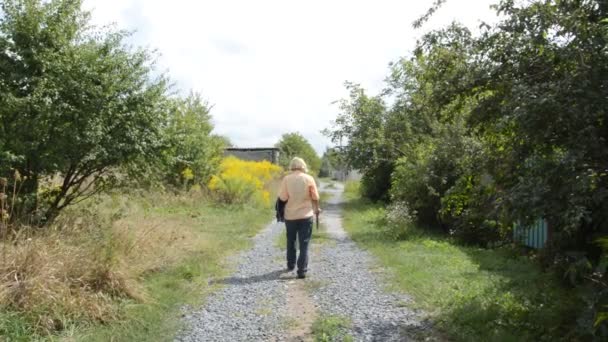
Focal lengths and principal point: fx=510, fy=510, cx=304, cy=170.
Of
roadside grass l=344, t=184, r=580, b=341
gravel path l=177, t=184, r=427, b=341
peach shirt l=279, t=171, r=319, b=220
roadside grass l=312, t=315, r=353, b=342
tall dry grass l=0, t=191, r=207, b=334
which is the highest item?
peach shirt l=279, t=171, r=319, b=220

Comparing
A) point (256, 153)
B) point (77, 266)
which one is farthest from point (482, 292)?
point (256, 153)

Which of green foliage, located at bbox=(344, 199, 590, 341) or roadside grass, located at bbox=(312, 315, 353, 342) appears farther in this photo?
roadside grass, located at bbox=(312, 315, 353, 342)

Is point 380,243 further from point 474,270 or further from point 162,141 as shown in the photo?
point 162,141

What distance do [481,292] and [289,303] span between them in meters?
2.61

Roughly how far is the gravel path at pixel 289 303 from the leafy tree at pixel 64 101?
3.09 metres

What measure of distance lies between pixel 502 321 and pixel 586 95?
2695mm

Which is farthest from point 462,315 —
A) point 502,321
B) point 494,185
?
→ point 494,185

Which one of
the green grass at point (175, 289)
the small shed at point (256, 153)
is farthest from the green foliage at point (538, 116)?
the small shed at point (256, 153)

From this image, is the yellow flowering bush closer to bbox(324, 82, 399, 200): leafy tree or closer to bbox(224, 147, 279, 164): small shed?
bbox(324, 82, 399, 200): leafy tree

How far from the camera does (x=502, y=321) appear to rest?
566cm

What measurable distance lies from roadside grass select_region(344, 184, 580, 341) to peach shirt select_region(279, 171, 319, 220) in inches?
70.9

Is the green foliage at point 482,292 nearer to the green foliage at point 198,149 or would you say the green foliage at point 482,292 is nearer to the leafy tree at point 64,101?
the leafy tree at point 64,101

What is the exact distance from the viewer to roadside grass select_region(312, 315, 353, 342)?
539cm

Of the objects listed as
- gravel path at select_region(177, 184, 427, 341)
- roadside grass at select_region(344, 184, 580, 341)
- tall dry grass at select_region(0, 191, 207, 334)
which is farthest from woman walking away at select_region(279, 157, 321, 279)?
tall dry grass at select_region(0, 191, 207, 334)
